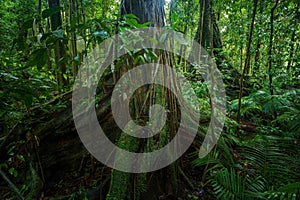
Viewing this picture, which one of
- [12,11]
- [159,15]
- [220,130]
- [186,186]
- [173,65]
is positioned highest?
[12,11]

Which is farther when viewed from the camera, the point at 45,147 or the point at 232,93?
the point at 232,93

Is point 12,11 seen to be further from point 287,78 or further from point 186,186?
point 287,78

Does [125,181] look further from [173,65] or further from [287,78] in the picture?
[287,78]

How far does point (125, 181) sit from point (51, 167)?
1.16 m

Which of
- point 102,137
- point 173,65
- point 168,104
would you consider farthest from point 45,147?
point 173,65

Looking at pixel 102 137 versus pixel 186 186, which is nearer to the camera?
pixel 186 186

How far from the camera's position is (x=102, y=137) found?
2383 mm

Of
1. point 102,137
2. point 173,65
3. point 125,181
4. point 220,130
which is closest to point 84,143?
point 102,137

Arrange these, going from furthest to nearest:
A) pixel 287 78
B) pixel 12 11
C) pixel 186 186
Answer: pixel 12 11
pixel 287 78
pixel 186 186

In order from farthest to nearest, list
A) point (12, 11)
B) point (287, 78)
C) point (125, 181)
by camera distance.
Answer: point (12, 11) → point (287, 78) → point (125, 181)

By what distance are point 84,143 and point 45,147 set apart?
1.44ft

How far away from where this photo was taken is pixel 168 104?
1.84 m

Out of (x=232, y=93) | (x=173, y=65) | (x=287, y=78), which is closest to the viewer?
(x=173, y=65)

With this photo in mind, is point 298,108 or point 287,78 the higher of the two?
point 287,78
